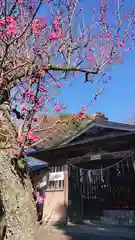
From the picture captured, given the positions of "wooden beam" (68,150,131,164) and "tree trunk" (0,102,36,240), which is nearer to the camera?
"tree trunk" (0,102,36,240)

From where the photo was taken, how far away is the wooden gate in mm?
11094

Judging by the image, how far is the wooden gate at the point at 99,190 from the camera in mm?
11094

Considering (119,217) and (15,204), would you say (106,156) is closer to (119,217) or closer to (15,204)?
(119,217)

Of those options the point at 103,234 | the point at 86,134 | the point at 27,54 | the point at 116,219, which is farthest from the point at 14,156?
the point at 116,219

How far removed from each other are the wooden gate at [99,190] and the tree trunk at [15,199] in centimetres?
819

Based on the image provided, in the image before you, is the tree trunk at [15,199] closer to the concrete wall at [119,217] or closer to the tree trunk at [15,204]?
the tree trunk at [15,204]

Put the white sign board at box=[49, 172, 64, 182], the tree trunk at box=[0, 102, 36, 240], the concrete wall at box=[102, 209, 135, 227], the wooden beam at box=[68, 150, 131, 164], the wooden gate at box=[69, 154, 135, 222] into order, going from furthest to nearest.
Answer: the wooden gate at box=[69, 154, 135, 222]
the concrete wall at box=[102, 209, 135, 227]
the white sign board at box=[49, 172, 64, 182]
the wooden beam at box=[68, 150, 131, 164]
the tree trunk at box=[0, 102, 36, 240]

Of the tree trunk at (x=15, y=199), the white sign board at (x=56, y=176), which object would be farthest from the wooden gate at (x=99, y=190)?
the tree trunk at (x=15, y=199)

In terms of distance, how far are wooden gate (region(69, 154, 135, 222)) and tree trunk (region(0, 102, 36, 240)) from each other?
8.19 m

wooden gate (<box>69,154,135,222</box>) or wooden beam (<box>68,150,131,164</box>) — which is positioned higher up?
wooden beam (<box>68,150,131,164</box>)

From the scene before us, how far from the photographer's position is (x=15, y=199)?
2.53 m

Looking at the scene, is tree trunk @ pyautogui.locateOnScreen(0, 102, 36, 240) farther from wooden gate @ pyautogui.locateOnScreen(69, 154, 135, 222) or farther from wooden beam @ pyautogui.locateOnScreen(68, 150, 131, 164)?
wooden gate @ pyautogui.locateOnScreen(69, 154, 135, 222)

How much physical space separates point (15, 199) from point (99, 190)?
37.6 feet

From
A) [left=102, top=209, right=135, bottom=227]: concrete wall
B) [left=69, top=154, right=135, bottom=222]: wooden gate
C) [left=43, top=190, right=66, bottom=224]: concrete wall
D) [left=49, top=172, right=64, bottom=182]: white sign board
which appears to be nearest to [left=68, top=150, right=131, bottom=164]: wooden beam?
[left=69, top=154, right=135, bottom=222]: wooden gate
